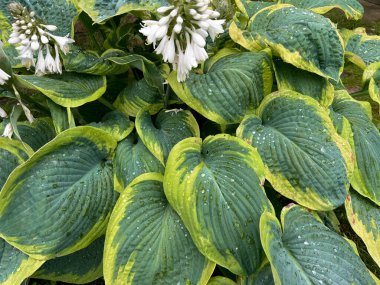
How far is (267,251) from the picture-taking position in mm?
979

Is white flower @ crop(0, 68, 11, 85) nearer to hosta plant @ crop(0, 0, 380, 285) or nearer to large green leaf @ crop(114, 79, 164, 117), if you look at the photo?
hosta plant @ crop(0, 0, 380, 285)

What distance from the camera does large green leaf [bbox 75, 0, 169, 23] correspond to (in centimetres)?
126

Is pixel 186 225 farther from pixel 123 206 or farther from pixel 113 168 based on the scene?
pixel 113 168

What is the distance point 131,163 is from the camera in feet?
4.17

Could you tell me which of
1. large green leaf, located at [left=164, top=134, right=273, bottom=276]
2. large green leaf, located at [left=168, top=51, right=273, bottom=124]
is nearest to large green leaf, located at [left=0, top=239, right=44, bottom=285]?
large green leaf, located at [left=164, top=134, right=273, bottom=276]

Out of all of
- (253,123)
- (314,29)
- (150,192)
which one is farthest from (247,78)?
(150,192)

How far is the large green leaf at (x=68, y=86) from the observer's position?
1247mm

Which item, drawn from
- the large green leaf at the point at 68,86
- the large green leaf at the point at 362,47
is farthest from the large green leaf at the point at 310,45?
the large green leaf at the point at 68,86

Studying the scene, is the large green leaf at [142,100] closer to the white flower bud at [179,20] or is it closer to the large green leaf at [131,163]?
the large green leaf at [131,163]

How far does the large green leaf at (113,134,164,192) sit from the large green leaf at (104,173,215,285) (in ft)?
0.28

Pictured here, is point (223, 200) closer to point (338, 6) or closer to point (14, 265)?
point (14, 265)

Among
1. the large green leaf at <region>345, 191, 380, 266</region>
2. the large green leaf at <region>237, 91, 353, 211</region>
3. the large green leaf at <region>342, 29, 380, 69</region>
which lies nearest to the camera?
the large green leaf at <region>237, 91, 353, 211</region>

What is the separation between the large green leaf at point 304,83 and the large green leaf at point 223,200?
416 millimetres

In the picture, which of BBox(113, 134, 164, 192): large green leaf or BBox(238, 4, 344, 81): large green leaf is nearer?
BBox(113, 134, 164, 192): large green leaf
